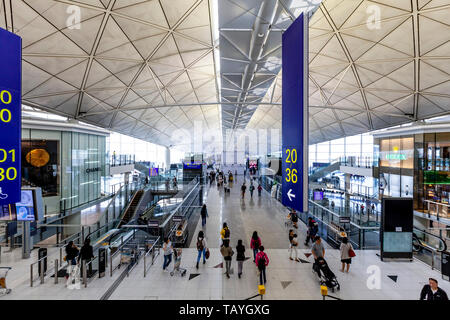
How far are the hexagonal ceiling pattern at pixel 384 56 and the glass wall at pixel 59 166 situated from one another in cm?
2137

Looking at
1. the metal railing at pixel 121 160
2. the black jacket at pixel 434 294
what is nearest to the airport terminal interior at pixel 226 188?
the black jacket at pixel 434 294

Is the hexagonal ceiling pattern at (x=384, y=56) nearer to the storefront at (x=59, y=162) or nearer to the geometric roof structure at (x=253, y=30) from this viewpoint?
the geometric roof structure at (x=253, y=30)

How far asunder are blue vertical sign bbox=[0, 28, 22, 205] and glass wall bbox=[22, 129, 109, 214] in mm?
16045

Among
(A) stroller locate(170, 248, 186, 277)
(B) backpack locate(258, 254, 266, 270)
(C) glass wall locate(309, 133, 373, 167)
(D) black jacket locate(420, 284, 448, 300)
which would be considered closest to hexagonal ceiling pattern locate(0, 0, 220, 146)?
(A) stroller locate(170, 248, 186, 277)

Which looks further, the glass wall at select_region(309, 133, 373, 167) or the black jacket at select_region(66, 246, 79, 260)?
the glass wall at select_region(309, 133, 373, 167)

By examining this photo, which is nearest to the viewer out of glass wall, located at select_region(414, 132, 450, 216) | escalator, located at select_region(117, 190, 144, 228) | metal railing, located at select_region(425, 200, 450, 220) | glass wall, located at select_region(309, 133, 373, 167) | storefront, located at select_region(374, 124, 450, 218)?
metal railing, located at select_region(425, 200, 450, 220)

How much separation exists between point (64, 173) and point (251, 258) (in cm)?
1779

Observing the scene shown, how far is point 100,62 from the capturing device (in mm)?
16094

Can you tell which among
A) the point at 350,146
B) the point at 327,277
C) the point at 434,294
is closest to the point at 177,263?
the point at 327,277

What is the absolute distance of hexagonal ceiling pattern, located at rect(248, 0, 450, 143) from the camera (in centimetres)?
1315

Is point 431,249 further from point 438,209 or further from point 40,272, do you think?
point 40,272

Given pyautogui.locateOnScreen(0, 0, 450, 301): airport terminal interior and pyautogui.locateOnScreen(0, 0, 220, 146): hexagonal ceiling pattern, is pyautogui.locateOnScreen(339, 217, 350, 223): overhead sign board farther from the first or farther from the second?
pyautogui.locateOnScreen(0, 0, 220, 146): hexagonal ceiling pattern

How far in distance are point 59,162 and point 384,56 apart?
2687 cm

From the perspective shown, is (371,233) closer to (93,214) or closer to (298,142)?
(298,142)
